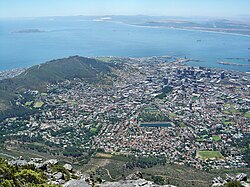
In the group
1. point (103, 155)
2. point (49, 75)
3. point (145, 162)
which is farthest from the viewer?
point (49, 75)

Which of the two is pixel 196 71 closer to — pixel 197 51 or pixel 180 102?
pixel 180 102

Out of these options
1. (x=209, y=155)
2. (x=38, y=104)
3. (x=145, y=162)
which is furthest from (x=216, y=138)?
(x=38, y=104)

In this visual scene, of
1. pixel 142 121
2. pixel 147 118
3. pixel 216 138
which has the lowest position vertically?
pixel 216 138

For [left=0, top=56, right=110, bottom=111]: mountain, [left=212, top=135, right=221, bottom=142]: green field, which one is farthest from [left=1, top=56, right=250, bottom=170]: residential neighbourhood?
[left=0, top=56, right=110, bottom=111]: mountain

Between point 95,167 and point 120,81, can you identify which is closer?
point 95,167

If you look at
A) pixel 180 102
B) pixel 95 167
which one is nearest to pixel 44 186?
pixel 95 167

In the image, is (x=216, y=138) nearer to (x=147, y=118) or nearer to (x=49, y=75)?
(x=147, y=118)
